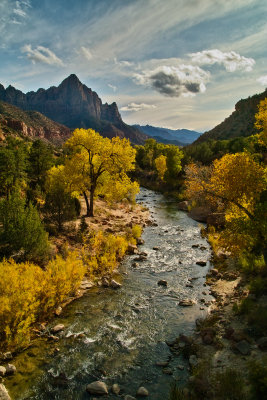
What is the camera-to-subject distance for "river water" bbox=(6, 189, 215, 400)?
7930 millimetres

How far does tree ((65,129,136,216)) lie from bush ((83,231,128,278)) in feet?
25.5

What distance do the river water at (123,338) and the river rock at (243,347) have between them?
205 cm

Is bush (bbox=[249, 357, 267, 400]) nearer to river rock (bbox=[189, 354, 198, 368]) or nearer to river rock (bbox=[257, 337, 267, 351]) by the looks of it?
river rock (bbox=[257, 337, 267, 351])

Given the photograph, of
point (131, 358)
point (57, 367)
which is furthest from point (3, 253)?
point (131, 358)

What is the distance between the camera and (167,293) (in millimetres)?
13930

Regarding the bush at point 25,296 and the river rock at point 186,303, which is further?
the river rock at point 186,303

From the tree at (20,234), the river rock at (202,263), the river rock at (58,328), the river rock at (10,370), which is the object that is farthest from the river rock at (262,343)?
the tree at (20,234)

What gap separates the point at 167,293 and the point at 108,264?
439 centimetres

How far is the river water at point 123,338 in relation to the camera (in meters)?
7.93

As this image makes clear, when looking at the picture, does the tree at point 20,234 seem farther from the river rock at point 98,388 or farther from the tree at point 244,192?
the tree at point 244,192


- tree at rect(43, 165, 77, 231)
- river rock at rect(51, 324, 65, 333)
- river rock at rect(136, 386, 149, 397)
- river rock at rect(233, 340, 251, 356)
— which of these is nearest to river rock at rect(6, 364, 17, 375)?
river rock at rect(51, 324, 65, 333)

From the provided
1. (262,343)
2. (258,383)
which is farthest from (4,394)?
(262,343)

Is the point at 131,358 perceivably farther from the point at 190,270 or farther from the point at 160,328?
the point at 190,270

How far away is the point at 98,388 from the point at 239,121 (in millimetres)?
140758
